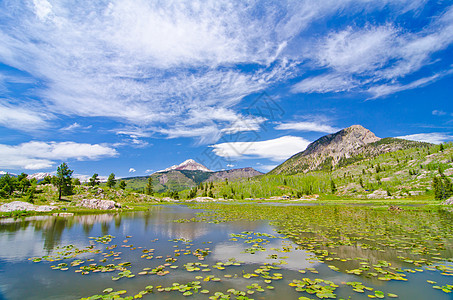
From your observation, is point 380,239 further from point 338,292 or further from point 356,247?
point 338,292

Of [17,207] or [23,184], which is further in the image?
[23,184]

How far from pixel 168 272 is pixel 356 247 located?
1525 centimetres

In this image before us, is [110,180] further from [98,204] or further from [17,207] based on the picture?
[17,207]

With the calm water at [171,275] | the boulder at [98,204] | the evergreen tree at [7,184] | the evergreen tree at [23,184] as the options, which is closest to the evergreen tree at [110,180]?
the evergreen tree at [23,184]

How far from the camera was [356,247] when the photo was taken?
1647 cm

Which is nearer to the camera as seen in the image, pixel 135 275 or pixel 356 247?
pixel 135 275

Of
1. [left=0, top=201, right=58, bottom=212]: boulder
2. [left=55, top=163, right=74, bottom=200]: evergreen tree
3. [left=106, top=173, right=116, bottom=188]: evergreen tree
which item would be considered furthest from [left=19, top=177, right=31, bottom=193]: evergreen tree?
[left=106, top=173, right=116, bottom=188]: evergreen tree

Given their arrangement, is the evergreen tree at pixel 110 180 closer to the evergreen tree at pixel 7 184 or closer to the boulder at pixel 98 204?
the evergreen tree at pixel 7 184

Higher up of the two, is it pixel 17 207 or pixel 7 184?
pixel 7 184

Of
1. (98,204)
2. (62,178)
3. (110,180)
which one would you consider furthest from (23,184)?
(110,180)

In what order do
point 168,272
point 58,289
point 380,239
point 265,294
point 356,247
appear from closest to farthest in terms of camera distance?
point 265,294, point 58,289, point 168,272, point 356,247, point 380,239

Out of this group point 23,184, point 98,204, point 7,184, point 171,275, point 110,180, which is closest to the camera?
point 171,275

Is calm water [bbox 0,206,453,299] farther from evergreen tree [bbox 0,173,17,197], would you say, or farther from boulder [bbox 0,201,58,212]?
evergreen tree [bbox 0,173,17,197]

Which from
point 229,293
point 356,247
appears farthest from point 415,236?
point 229,293
